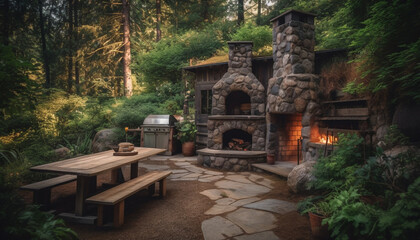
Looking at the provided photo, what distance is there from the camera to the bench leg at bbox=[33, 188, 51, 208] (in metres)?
3.42

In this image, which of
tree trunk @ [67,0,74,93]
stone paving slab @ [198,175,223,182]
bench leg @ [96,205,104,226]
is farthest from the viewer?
tree trunk @ [67,0,74,93]

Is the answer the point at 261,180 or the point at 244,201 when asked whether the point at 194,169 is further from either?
the point at 244,201

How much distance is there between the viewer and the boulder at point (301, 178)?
4.14m

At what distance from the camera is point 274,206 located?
12.3 ft

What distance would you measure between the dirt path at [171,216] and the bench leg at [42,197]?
0.80 ft

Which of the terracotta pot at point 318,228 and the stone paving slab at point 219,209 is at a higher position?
the terracotta pot at point 318,228

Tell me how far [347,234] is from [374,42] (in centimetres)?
323

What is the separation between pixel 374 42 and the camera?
12.5 ft

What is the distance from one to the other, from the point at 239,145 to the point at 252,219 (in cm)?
461

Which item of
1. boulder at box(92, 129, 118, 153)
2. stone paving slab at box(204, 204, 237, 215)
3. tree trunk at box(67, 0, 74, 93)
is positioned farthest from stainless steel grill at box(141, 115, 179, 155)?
tree trunk at box(67, 0, 74, 93)

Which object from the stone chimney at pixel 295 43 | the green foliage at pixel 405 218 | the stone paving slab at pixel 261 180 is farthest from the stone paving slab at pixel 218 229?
the stone chimney at pixel 295 43

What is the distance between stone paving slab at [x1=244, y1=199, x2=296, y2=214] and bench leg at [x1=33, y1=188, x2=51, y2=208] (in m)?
3.25

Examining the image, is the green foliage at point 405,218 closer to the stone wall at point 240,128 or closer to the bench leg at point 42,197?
the bench leg at point 42,197

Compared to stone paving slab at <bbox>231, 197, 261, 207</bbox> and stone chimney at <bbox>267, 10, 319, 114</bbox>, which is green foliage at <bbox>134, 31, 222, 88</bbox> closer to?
stone chimney at <bbox>267, 10, 319, 114</bbox>
